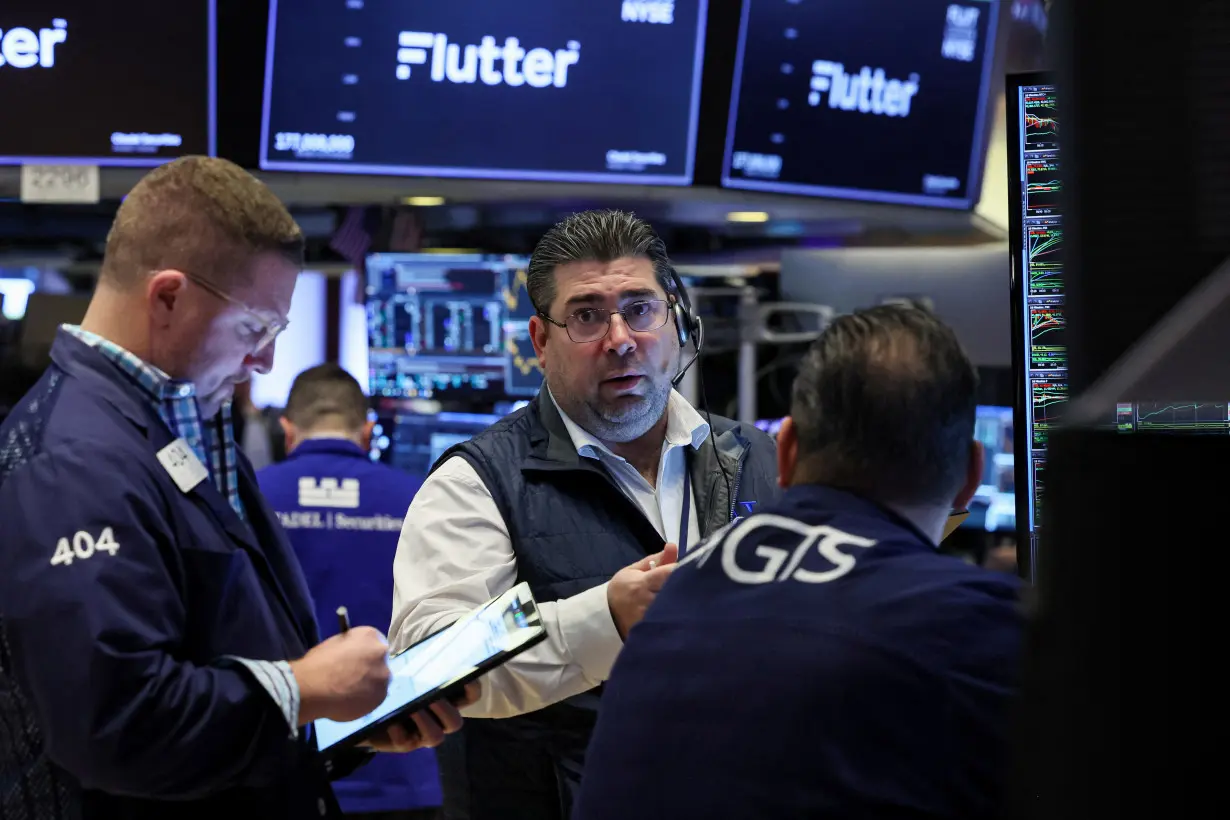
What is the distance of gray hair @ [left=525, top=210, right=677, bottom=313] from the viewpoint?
2.32 metres

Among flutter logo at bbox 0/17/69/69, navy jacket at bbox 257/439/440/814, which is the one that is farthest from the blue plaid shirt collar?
flutter logo at bbox 0/17/69/69

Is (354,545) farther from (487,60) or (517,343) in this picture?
(487,60)

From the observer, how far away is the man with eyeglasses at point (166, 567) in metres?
1.67

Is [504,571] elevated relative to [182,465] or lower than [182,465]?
lower

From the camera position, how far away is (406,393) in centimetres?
405

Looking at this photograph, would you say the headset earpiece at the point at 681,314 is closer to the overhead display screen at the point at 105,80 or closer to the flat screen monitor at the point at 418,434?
the flat screen monitor at the point at 418,434

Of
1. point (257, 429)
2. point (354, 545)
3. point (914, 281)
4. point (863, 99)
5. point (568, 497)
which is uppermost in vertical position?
point (863, 99)

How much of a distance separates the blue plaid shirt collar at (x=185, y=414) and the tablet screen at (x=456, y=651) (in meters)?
0.35

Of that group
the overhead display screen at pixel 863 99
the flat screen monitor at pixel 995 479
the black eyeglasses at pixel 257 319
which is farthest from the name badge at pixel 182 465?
the flat screen monitor at pixel 995 479

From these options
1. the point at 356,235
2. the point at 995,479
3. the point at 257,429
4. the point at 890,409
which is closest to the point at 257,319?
the point at 890,409

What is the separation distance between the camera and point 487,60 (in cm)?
386

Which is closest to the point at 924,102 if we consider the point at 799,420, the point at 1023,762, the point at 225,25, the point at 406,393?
the point at 406,393

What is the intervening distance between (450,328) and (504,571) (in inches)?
78.5

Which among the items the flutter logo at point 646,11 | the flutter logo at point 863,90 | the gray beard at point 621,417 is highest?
the flutter logo at point 646,11
